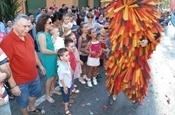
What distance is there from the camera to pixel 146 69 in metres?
4.16

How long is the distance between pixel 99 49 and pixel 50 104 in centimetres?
163

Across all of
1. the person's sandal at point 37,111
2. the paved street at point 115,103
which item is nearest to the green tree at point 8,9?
the paved street at point 115,103

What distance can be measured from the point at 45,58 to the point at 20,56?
1185 millimetres

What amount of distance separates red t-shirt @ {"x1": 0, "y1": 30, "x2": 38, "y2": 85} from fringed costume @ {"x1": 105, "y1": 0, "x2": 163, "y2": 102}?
1229 millimetres

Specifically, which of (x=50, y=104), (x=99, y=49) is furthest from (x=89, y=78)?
(x=50, y=104)

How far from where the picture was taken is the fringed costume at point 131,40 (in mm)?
3729

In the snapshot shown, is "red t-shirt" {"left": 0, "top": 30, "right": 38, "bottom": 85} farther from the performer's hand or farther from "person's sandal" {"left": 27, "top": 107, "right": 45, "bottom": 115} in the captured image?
the performer's hand

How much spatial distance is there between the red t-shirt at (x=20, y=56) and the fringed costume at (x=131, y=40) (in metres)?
1.23

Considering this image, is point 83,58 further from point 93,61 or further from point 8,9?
point 8,9

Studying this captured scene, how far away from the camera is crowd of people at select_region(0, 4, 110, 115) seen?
3410 millimetres

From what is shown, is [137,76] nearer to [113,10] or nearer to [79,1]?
[113,10]

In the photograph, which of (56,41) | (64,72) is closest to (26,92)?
(64,72)

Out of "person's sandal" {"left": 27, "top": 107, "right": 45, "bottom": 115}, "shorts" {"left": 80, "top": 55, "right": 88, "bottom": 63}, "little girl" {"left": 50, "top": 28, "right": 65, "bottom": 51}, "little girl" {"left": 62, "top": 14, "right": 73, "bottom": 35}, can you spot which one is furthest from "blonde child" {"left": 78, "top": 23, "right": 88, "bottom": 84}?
"person's sandal" {"left": 27, "top": 107, "right": 45, "bottom": 115}

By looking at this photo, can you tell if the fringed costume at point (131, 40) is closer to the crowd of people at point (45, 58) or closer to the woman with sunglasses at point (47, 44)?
the crowd of people at point (45, 58)
